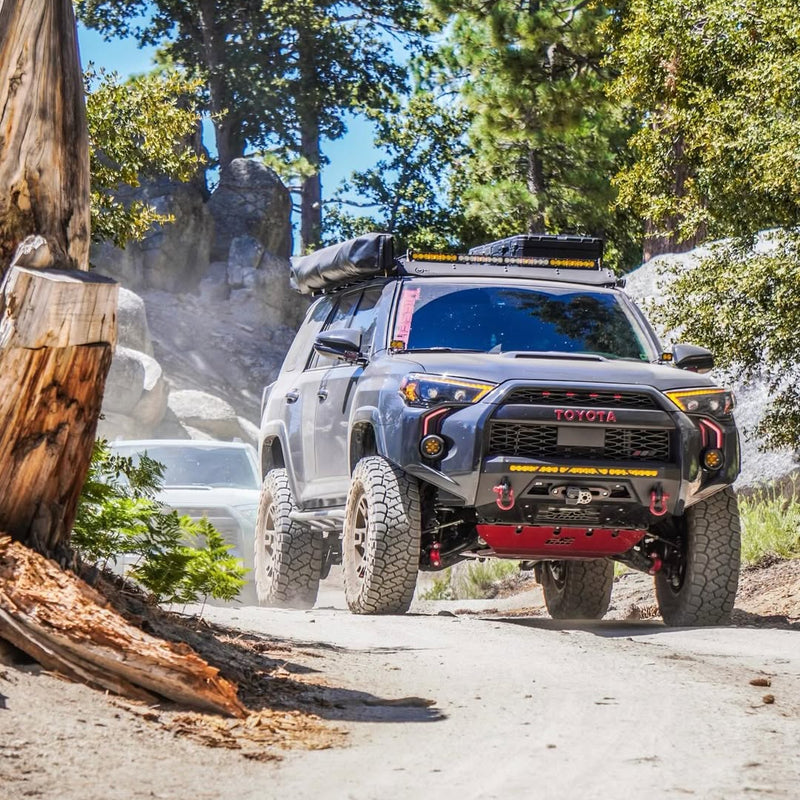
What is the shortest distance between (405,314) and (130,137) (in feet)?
13.4

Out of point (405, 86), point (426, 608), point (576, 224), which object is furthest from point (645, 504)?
point (405, 86)

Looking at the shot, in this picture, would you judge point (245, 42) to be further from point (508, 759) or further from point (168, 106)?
point (508, 759)

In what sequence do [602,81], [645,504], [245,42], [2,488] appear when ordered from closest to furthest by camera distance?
[2,488]
[645,504]
[602,81]
[245,42]

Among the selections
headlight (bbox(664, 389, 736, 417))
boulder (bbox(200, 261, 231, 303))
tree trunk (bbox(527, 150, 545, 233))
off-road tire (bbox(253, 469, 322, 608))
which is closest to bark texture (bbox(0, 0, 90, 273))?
headlight (bbox(664, 389, 736, 417))

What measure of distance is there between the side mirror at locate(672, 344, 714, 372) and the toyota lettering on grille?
991mm

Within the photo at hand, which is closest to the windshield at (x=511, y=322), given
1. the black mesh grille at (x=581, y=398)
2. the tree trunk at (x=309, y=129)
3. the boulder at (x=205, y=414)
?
the black mesh grille at (x=581, y=398)

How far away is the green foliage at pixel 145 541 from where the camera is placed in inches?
327

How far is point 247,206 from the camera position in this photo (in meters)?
49.2

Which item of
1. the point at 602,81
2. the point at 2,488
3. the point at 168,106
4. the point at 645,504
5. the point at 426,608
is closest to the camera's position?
the point at 2,488

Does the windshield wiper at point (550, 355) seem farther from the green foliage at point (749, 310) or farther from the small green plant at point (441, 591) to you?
the small green plant at point (441, 591)

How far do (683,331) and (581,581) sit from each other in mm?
2884

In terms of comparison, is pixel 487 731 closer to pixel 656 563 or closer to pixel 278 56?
pixel 656 563

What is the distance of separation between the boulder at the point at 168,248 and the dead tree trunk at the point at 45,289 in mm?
39665

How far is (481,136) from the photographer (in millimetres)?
28859
